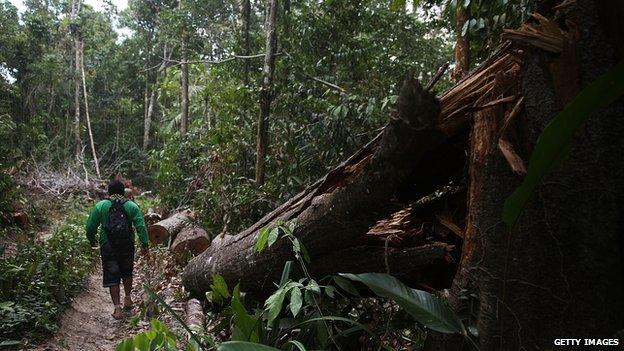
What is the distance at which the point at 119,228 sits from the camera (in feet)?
17.1

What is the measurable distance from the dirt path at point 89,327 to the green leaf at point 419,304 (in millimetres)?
3425

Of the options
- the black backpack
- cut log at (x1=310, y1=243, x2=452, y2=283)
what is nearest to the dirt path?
the black backpack

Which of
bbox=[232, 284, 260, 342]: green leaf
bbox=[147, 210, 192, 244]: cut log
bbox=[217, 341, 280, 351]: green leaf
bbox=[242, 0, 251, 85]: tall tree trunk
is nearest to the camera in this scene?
bbox=[217, 341, 280, 351]: green leaf

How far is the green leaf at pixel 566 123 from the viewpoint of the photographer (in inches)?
30.2

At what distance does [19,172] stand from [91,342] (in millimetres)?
10109

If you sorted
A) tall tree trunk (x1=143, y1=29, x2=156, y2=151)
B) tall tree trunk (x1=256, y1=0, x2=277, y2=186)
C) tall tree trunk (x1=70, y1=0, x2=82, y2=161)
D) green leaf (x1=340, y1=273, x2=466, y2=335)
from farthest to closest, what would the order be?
tall tree trunk (x1=143, y1=29, x2=156, y2=151), tall tree trunk (x1=70, y1=0, x2=82, y2=161), tall tree trunk (x1=256, y1=0, x2=277, y2=186), green leaf (x1=340, y1=273, x2=466, y2=335)

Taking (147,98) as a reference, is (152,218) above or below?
below

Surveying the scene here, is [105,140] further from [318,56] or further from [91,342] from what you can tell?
[91,342]

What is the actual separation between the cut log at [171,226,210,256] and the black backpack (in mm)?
1911

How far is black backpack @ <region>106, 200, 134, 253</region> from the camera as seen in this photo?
17.0ft

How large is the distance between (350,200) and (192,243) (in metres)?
5.27

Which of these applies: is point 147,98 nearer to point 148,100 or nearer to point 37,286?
point 148,100

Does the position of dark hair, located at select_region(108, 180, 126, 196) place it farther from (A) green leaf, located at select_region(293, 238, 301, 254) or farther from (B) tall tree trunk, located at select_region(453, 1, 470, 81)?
(B) tall tree trunk, located at select_region(453, 1, 470, 81)

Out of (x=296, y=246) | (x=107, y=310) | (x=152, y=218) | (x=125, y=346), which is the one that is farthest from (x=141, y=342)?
(x=152, y=218)
